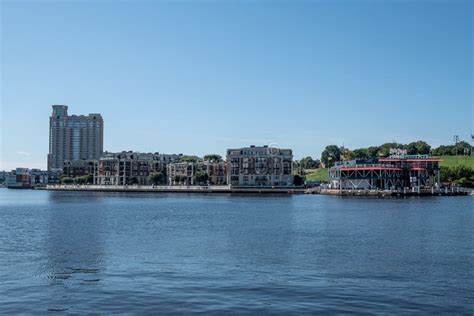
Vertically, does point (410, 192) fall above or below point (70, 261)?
above

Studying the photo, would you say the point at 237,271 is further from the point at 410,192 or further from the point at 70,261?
the point at 410,192

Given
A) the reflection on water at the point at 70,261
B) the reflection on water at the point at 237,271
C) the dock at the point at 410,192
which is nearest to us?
the reflection on water at the point at 237,271

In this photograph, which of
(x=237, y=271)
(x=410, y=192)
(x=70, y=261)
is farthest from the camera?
(x=410, y=192)

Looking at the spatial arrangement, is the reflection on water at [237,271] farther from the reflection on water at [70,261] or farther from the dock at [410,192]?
the dock at [410,192]

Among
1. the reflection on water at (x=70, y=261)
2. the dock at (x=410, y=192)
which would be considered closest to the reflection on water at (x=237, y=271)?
the reflection on water at (x=70, y=261)

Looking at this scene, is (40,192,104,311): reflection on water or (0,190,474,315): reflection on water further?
(40,192,104,311): reflection on water

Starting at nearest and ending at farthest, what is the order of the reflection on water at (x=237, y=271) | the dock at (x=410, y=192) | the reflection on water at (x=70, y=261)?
the reflection on water at (x=237, y=271), the reflection on water at (x=70, y=261), the dock at (x=410, y=192)

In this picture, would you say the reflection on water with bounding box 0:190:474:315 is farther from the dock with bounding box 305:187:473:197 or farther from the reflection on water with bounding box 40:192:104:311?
the dock with bounding box 305:187:473:197

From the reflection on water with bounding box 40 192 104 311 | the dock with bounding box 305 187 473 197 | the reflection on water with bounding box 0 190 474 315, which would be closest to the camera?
the reflection on water with bounding box 0 190 474 315

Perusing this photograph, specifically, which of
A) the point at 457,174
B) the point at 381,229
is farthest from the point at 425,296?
the point at 457,174

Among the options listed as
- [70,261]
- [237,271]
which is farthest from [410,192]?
[70,261]

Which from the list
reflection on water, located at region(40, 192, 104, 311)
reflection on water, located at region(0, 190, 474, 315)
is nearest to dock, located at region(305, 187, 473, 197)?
reflection on water, located at region(0, 190, 474, 315)

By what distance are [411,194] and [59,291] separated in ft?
452

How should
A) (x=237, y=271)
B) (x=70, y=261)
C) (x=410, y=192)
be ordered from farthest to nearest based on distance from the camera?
1. (x=410, y=192)
2. (x=70, y=261)
3. (x=237, y=271)
